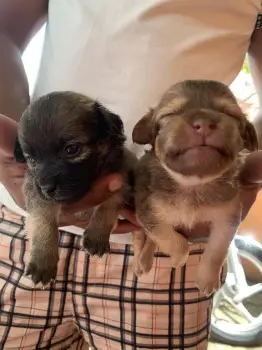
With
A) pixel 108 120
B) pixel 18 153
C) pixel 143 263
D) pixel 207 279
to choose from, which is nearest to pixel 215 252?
pixel 207 279

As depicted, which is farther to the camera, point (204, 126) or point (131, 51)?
point (131, 51)

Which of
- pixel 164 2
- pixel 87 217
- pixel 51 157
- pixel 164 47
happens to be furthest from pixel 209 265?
pixel 164 2

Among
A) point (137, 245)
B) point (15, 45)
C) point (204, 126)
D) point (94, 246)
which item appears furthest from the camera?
point (15, 45)

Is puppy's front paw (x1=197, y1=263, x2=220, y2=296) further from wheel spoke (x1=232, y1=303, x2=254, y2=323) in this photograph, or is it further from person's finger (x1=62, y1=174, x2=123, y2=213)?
wheel spoke (x1=232, y1=303, x2=254, y2=323)

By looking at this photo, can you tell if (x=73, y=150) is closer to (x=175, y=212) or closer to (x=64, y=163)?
(x=64, y=163)

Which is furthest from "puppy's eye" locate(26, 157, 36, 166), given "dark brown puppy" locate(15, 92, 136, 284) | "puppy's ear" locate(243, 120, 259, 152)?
"puppy's ear" locate(243, 120, 259, 152)

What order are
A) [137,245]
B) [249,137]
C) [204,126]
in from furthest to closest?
1. [137,245]
2. [249,137]
3. [204,126]
